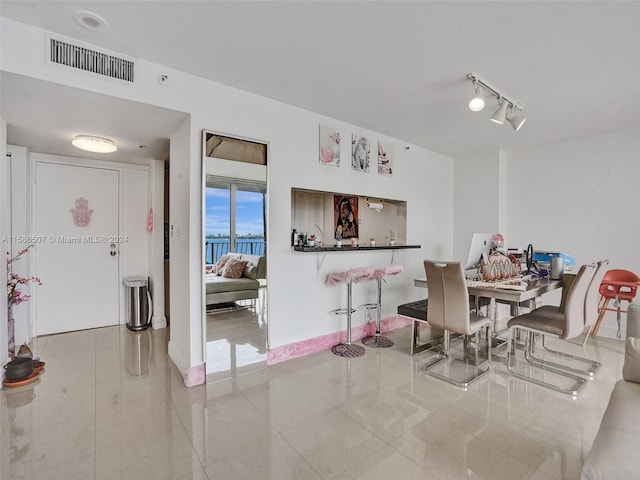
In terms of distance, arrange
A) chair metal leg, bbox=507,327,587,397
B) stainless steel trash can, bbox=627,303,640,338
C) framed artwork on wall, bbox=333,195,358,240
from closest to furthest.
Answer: stainless steel trash can, bbox=627,303,640,338, chair metal leg, bbox=507,327,587,397, framed artwork on wall, bbox=333,195,358,240

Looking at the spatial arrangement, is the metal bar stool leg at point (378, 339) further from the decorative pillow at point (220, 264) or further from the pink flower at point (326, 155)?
the decorative pillow at point (220, 264)

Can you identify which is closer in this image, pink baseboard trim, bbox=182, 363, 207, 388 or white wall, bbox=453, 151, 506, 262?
pink baseboard trim, bbox=182, 363, 207, 388

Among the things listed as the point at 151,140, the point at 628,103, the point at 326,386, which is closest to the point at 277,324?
the point at 326,386

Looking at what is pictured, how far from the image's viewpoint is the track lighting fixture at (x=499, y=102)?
248 centimetres

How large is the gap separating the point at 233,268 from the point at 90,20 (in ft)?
6.47

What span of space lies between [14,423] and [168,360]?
3.81 feet

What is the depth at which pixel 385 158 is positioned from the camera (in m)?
4.02

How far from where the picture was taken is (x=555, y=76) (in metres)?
2.51

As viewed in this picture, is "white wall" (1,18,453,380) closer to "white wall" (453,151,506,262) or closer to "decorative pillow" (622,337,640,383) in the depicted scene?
"white wall" (453,151,506,262)

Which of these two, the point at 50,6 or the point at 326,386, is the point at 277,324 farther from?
the point at 50,6

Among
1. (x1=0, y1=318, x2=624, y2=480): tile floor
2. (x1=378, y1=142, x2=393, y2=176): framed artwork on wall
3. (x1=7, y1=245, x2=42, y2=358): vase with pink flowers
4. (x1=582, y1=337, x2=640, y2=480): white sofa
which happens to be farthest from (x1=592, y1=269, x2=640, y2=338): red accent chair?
(x1=7, y1=245, x2=42, y2=358): vase with pink flowers

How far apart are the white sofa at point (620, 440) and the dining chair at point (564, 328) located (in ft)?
3.09

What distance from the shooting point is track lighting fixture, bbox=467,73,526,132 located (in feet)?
8.13

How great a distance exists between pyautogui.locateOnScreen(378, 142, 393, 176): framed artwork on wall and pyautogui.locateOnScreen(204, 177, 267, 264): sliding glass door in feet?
5.69
